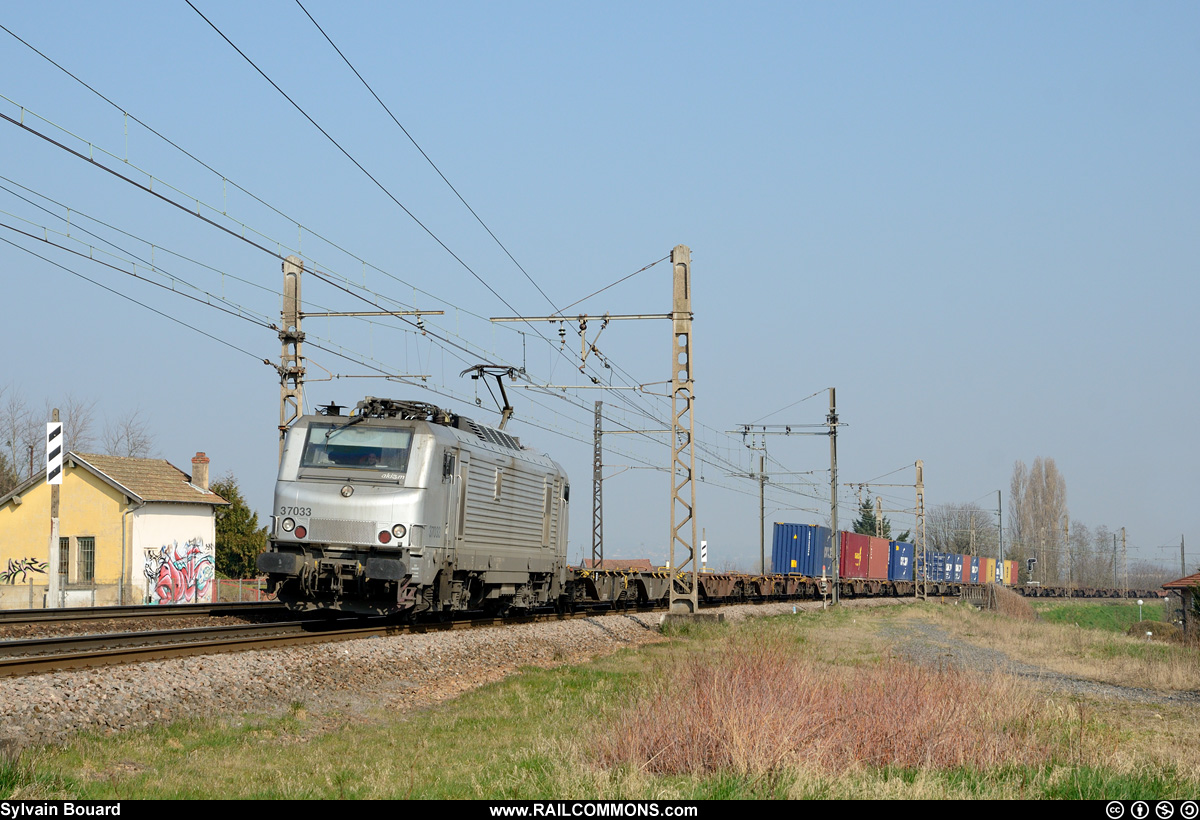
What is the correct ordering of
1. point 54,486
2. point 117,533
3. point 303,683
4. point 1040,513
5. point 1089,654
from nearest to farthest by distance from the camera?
point 303,683, point 54,486, point 1089,654, point 117,533, point 1040,513

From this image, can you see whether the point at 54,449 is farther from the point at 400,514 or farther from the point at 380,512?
the point at 400,514

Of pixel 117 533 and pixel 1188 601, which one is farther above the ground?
pixel 117 533

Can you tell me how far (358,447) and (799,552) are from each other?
36.4 m

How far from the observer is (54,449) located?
26109 millimetres

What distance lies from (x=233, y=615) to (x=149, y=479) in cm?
2123

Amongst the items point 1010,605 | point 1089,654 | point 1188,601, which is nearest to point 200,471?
point 1089,654

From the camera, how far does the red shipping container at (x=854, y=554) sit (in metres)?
53.4

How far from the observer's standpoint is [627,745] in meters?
8.47

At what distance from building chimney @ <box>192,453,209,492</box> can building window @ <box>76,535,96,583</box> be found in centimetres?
494

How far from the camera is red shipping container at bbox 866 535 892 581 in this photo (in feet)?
196

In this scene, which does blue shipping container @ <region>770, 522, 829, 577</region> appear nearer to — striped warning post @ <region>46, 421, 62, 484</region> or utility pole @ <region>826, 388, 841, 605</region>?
utility pole @ <region>826, 388, 841, 605</region>

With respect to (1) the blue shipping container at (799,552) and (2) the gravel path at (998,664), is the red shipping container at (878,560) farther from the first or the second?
(2) the gravel path at (998,664)
